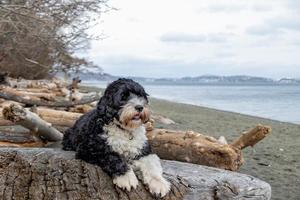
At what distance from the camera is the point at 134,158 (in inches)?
214

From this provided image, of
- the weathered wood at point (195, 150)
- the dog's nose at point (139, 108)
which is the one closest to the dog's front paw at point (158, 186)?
the dog's nose at point (139, 108)

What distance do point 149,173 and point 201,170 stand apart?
3.41 feet

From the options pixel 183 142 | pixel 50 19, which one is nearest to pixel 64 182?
pixel 183 142

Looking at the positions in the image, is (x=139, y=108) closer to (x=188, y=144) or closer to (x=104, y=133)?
(x=104, y=133)

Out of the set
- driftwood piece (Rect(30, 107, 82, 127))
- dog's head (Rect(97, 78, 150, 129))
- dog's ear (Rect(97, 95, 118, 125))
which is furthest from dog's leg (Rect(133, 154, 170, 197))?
driftwood piece (Rect(30, 107, 82, 127))

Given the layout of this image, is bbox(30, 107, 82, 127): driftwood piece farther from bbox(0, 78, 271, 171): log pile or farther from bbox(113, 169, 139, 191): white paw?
bbox(113, 169, 139, 191): white paw

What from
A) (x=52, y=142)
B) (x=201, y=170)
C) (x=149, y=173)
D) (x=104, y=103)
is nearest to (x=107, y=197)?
(x=149, y=173)

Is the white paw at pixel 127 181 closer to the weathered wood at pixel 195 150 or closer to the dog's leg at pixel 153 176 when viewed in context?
the dog's leg at pixel 153 176

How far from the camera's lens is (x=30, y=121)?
27.6 feet

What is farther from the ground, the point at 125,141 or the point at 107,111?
the point at 107,111

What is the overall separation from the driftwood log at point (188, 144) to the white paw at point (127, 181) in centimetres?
257

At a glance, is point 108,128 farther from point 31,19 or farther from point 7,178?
point 31,19

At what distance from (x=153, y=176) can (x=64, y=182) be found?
871mm

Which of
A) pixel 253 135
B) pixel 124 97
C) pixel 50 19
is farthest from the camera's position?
pixel 50 19
